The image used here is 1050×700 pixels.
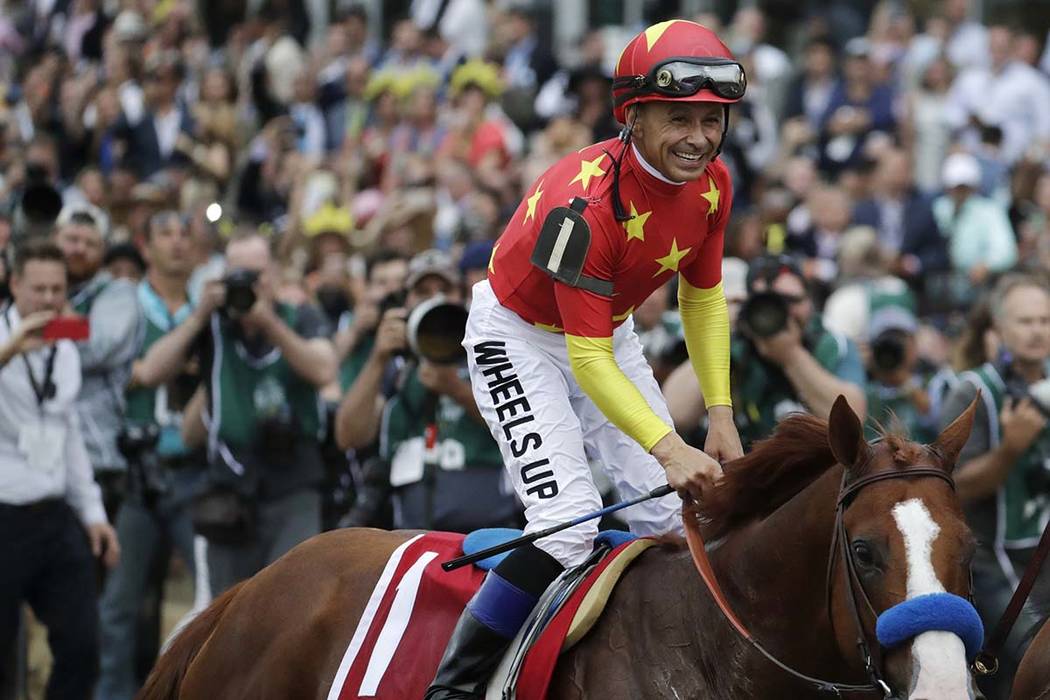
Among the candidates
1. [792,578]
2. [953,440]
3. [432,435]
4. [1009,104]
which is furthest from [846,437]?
[1009,104]

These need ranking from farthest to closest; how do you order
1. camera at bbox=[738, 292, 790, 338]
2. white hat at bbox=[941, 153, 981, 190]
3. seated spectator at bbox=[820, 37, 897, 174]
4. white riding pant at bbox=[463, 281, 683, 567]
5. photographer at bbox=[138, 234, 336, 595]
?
seated spectator at bbox=[820, 37, 897, 174], white hat at bbox=[941, 153, 981, 190], photographer at bbox=[138, 234, 336, 595], camera at bbox=[738, 292, 790, 338], white riding pant at bbox=[463, 281, 683, 567]

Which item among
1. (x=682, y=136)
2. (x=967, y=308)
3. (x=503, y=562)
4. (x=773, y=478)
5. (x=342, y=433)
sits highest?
(x=682, y=136)

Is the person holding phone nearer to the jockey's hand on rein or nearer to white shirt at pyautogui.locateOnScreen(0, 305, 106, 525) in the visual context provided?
white shirt at pyautogui.locateOnScreen(0, 305, 106, 525)

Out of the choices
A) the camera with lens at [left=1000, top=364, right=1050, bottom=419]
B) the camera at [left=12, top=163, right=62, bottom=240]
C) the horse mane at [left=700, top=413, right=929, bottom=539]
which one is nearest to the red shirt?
the horse mane at [left=700, top=413, right=929, bottom=539]

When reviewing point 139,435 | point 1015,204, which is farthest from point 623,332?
point 1015,204

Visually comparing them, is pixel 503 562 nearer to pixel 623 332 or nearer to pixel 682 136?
pixel 623 332

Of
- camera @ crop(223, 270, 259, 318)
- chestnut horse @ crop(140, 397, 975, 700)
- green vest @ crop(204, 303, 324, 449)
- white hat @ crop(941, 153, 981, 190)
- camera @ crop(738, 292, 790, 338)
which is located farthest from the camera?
white hat @ crop(941, 153, 981, 190)

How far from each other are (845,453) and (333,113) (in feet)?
42.2

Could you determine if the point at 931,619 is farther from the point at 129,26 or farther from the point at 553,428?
the point at 129,26

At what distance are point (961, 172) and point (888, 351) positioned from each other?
4552mm

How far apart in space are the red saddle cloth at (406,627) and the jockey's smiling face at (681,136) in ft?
4.36

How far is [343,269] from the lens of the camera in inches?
444

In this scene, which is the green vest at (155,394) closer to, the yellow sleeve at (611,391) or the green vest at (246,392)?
the green vest at (246,392)

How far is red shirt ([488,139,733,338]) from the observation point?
15.3ft
